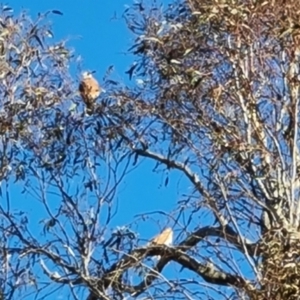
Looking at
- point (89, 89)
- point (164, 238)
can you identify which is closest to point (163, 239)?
point (164, 238)

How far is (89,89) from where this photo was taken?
775cm

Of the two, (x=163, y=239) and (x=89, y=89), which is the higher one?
(x=89, y=89)

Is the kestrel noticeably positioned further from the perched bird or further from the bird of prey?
the perched bird

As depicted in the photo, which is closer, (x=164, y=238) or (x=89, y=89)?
(x=164, y=238)

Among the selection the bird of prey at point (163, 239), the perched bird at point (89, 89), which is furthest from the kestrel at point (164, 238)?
the perched bird at point (89, 89)

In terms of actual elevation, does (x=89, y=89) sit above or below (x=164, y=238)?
above

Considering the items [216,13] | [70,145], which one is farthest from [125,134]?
[216,13]

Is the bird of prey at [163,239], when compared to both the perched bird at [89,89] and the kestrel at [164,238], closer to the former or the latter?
the kestrel at [164,238]

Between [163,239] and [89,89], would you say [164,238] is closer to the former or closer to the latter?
[163,239]

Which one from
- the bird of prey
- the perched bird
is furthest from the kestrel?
the perched bird

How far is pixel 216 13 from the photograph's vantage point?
24.4 ft

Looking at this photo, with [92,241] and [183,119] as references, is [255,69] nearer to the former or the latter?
[183,119]

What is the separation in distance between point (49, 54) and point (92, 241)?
1.51 meters

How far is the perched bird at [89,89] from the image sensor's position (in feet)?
25.4
